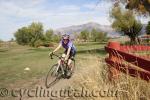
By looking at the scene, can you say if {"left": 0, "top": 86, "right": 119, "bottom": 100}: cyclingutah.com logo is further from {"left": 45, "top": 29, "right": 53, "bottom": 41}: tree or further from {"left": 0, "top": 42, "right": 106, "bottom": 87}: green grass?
{"left": 45, "top": 29, "right": 53, "bottom": 41}: tree

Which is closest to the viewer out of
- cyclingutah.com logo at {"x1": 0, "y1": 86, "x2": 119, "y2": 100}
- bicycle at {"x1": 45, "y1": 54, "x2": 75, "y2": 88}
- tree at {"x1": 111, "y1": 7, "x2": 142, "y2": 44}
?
cyclingutah.com logo at {"x1": 0, "y1": 86, "x2": 119, "y2": 100}

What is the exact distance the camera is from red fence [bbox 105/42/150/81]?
7542 millimetres

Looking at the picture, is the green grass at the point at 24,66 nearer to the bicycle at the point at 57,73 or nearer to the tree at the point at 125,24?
the bicycle at the point at 57,73

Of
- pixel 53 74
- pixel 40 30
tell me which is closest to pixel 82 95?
pixel 53 74

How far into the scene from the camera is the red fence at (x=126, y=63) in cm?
754

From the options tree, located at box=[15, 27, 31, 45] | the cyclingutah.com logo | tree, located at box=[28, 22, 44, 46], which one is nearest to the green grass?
the cyclingutah.com logo

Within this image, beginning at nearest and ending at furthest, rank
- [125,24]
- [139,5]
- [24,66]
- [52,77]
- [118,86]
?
[118,86] < [52,77] < [24,66] < [139,5] < [125,24]

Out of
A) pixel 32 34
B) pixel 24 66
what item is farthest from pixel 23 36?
pixel 24 66

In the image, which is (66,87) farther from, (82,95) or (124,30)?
(124,30)

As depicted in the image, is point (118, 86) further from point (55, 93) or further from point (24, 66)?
point (24, 66)

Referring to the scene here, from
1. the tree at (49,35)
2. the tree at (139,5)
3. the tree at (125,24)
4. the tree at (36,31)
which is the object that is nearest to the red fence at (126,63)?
the tree at (139,5)

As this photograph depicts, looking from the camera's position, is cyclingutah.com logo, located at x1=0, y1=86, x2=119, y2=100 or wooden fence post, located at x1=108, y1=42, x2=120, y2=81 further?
wooden fence post, located at x1=108, y1=42, x2=120, y2=81

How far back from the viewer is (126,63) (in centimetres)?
913

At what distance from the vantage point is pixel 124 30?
342 feet
